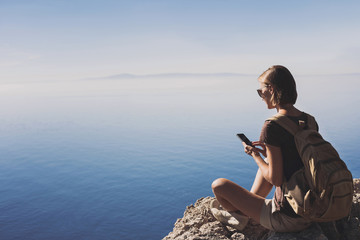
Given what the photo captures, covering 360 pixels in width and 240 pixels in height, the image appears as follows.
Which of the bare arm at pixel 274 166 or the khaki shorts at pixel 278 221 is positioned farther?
the khaki shorts at pixel 278 221

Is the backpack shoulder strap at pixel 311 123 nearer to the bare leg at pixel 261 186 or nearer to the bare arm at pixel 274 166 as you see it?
the bare arm at pixel 274 166

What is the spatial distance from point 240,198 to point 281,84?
131 centimetres

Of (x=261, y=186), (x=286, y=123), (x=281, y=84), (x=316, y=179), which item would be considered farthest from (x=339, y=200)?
(x=281, y=84)

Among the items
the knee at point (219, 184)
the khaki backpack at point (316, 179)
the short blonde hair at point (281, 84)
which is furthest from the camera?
the knee at point (219, 184)

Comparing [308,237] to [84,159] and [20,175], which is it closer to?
[20,175]

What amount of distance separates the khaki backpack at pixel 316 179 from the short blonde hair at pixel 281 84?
211 millimetres

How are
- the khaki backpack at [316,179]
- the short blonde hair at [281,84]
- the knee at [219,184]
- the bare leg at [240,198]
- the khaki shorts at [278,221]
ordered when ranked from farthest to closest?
the knee at [219,184] < the bare leg at [240,198] < the khaki shorts at [278,221] < the short blonde hair at [281,84] < the khaki backpack at [316,179]

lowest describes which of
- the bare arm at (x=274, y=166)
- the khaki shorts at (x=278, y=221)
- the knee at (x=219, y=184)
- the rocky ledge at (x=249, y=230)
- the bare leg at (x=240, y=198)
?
the rocky ledge at (x=249, y=230)

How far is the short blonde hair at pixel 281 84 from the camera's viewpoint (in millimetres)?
3070

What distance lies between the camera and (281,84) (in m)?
3.08

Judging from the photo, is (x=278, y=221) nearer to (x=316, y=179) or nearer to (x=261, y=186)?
(x=261, y=186)

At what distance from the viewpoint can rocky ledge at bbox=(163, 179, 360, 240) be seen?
3.33 meters

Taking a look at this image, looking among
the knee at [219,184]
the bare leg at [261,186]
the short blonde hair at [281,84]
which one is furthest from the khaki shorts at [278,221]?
the short blonde hair at [281,84]

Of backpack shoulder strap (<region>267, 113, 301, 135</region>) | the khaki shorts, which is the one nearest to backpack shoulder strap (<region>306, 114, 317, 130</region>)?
backpack shoulder strap (<region>267, 113, 301, 135</region>)
